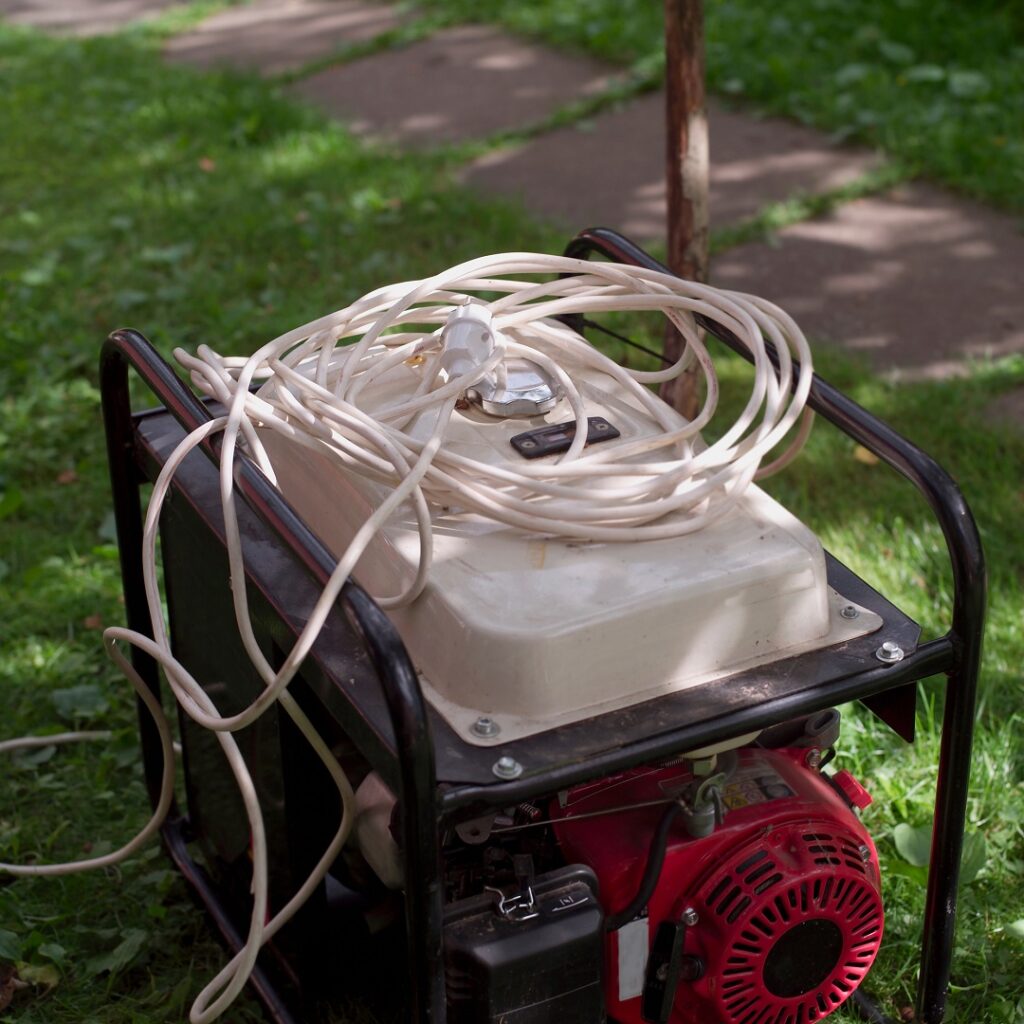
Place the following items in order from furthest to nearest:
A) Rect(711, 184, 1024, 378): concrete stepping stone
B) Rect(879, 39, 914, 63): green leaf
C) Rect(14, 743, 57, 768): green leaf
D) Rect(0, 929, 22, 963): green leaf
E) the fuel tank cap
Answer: Rect(879, 39, 914, 63): green leaf
Rect(711, 184, 1024, 378): concrete stepping stone
Rect(14, 743, 57, 768): green leaf
Rect(0, 929, 22, 963): green leaf
the fuel tank cap

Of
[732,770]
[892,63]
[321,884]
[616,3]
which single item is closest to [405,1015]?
[321,884]

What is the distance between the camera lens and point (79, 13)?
6770 millimetres

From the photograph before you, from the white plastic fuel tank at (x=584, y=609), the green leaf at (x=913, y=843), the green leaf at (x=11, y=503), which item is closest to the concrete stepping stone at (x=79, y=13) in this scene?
the green leaf at (x=11, y=503)

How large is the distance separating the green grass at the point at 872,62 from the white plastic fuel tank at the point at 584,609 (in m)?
2.87

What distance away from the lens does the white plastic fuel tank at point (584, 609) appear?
1408 mm

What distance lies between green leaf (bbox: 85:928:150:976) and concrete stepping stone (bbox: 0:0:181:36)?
5.24 metres

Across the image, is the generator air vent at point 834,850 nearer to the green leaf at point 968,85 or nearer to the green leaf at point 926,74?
the green leaf at point 968,85

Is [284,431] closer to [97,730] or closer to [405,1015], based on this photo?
[405,1015]

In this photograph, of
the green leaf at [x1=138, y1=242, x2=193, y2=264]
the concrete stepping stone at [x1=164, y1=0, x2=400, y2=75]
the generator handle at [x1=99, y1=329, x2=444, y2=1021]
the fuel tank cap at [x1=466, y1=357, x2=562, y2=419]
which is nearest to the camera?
the generator handle at [x1=99, y1=329, x2=444, y2=1021]

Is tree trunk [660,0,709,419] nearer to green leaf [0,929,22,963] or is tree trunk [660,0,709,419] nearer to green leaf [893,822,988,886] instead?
green leaf [893,822,988,886]

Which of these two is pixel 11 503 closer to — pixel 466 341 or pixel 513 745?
pixel 466 341

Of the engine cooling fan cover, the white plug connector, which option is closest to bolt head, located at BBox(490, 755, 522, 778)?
the engine cooling fan cover

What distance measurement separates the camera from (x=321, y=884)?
1753mm

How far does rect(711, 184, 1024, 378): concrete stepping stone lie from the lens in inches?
137
